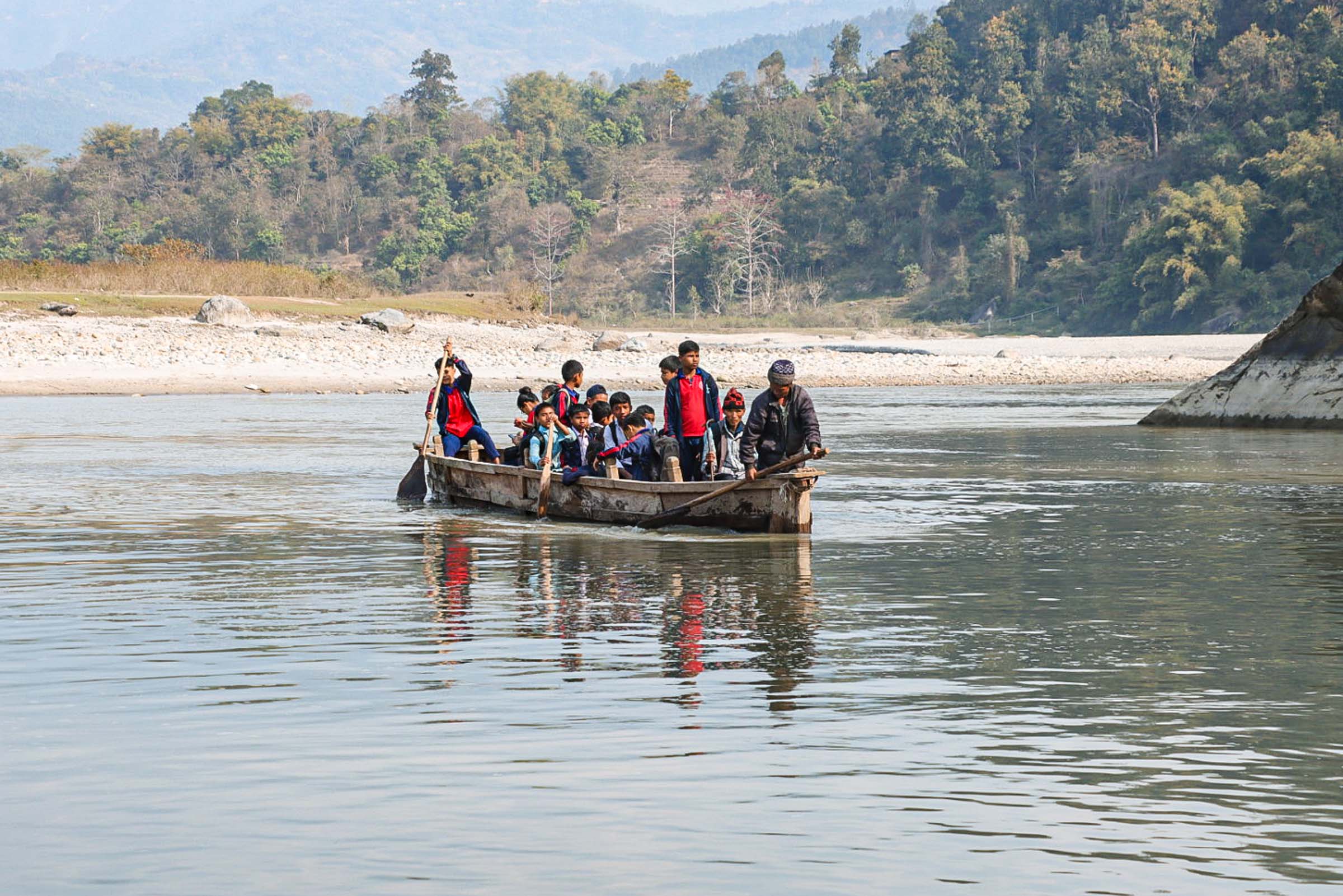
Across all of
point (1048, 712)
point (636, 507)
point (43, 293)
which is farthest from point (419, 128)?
point (1048, 712)

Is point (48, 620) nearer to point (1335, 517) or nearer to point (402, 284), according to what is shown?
point (1335, 517)

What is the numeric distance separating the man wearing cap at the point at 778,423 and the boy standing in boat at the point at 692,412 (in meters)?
0.78

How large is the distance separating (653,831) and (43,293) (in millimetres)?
45540

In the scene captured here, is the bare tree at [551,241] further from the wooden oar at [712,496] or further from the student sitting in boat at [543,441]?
the wooden oar at [712,496]

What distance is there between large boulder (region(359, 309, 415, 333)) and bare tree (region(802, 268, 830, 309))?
137 feet

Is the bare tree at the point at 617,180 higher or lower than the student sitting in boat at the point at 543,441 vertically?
higher

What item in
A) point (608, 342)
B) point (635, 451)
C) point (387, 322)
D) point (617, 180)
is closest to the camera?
point (635, 451)

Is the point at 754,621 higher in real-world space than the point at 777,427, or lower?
lower

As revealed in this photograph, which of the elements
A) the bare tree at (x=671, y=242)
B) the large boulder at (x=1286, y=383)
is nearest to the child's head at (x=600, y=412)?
the large boulder at (x=1286, y=383)

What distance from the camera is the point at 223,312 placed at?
45.2 metres

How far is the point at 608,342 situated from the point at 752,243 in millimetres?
42920

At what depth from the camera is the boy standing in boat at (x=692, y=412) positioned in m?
14.8

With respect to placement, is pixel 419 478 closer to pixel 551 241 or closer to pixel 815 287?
pixel 815 287

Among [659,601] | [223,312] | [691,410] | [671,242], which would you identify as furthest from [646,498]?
[671,242]
